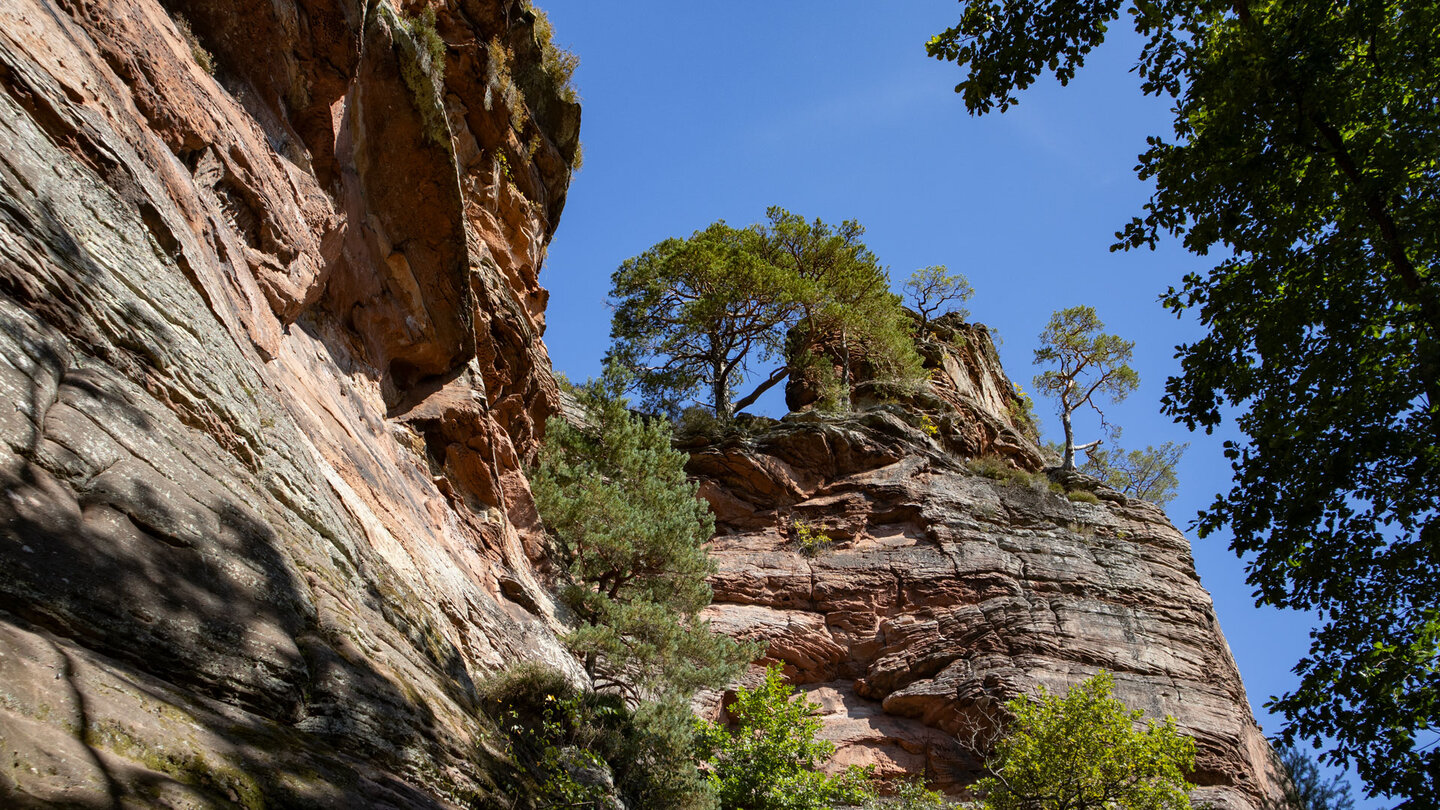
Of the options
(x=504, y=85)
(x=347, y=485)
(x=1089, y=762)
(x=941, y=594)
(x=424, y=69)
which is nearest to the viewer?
(x=347, y=485)

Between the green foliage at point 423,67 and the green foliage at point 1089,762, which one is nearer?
the green foliage at point 423,67

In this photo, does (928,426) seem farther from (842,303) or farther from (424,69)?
(424,69)

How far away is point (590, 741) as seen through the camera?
36.5 feet

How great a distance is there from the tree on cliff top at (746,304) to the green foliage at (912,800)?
12.7 metres

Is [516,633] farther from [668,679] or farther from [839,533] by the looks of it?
[839,533]

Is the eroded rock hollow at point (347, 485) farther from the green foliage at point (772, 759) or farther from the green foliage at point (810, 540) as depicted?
the green foliage at point (772, 759)

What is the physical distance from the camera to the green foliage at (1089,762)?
1337 centimetres

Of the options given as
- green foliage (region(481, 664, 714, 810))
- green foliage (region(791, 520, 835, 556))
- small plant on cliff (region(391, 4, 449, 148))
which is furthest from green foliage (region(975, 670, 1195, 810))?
small plant on cliff (region(391, 4, 449, 148))

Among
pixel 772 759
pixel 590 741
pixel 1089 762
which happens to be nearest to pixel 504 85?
pixel 590 741

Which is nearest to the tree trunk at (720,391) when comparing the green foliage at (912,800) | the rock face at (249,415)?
the rock face at (249,415)

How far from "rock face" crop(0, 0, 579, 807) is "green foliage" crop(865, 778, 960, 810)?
7.20 meters

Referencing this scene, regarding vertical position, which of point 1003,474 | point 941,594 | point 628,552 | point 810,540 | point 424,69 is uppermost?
point 1003,474

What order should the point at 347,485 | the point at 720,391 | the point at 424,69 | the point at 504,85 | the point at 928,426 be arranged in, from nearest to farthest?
the point at 347,485 → the point at 424,69 → the point at 504,85 → the point at 720,391 → the point at 928,426

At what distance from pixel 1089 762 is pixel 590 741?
791 centimetres
